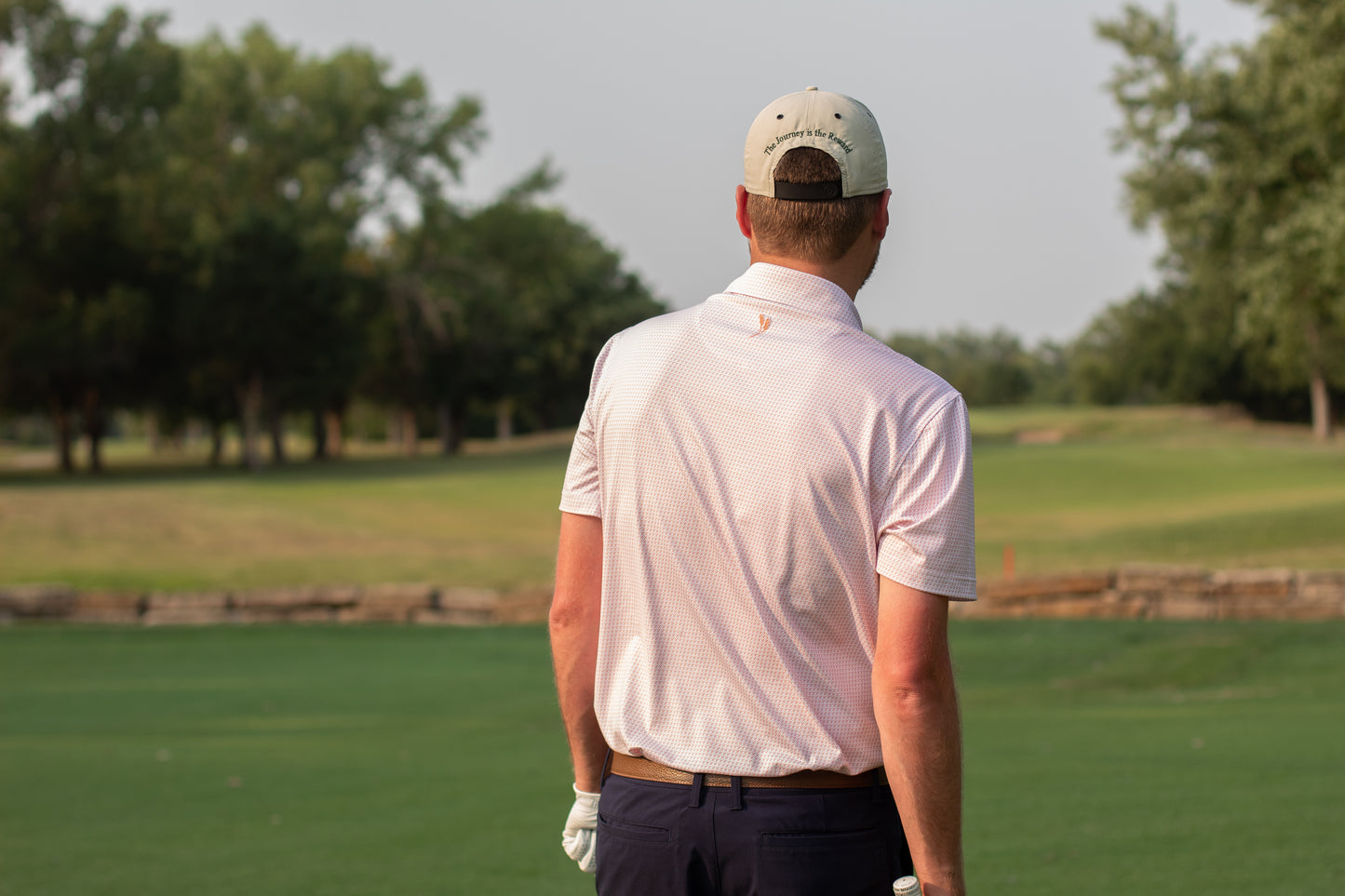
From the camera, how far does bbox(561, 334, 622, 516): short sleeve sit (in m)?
2.24

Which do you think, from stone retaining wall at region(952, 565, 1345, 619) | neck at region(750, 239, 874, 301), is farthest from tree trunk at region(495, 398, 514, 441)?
neck at region(750, 239, 874, 301)

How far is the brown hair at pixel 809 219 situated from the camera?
83.6 inches

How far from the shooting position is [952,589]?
1946mm

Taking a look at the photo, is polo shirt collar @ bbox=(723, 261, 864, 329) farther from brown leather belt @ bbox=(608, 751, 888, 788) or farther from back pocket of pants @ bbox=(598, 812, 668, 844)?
back pocket of pants @ bbox=(598, 812, 668, 844)

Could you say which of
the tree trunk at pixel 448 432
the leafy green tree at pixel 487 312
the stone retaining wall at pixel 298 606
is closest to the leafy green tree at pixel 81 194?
the leafy green tree at pixel 487 312

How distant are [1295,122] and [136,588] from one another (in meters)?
19.2

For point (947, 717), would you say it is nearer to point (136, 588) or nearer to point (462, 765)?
point (462, 765)

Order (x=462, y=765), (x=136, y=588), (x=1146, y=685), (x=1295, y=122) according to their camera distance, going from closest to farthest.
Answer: (x=462, y=765) < (x=1146, y=685) < (x=1295, y=122) < (x=136, y=588)

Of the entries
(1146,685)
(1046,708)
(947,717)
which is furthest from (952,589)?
(1146,685)

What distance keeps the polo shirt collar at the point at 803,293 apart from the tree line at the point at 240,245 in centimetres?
4779

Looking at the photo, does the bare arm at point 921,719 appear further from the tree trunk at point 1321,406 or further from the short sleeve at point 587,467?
the tree trunk at point 1321,406

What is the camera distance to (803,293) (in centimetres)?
212

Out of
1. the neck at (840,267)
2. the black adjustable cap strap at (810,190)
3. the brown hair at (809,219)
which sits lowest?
the neck at (840,267)

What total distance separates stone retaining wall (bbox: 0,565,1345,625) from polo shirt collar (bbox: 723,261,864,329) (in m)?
13.8
